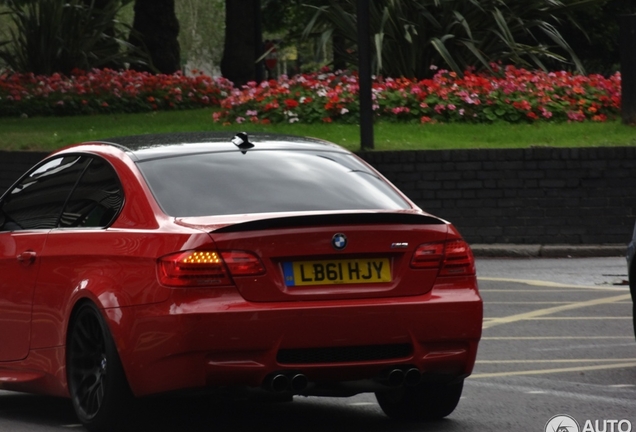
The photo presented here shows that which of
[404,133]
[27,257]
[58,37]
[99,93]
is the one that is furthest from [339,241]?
[58,37]

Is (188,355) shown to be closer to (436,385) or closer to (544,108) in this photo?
(436,385)

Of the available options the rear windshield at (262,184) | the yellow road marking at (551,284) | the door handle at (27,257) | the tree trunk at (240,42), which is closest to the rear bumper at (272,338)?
the rear windshield at (262,184)

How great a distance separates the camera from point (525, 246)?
54.0ft

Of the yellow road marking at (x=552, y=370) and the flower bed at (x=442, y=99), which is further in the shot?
the flower bed at (x=442, y=99)

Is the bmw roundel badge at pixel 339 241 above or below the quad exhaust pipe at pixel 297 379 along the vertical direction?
above

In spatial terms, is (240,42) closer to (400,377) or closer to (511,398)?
(511,398)

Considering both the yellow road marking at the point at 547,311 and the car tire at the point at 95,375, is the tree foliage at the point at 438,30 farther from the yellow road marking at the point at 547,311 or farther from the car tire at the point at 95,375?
the car tire at the point at 95,375

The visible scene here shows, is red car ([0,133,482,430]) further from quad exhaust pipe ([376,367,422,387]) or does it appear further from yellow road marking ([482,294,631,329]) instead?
yellow road marking ([482,294,631,329])

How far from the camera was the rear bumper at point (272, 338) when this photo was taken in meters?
6.18

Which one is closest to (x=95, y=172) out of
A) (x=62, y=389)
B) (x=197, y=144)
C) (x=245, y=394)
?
(x=197, y=144)

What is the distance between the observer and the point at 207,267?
622cm

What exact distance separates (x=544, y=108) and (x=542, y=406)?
42.8 feet

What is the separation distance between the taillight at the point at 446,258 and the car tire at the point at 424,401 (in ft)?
2.18

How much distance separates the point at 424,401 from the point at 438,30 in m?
15.4
